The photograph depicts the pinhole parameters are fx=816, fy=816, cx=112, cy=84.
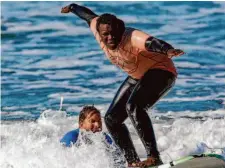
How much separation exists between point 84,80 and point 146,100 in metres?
8.20

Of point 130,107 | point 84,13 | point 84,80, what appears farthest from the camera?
point 84,80

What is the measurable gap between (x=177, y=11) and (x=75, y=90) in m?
8.76

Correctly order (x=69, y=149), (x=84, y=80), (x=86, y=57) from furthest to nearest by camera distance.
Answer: (x=86, y=57)
(x=84, y=80)
(x=69, y=149)

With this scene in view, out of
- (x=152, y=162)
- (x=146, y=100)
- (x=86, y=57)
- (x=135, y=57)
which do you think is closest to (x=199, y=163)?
(x=152, y=162)

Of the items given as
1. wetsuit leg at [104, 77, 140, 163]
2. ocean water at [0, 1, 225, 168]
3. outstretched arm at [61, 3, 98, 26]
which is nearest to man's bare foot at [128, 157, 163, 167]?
wetsuit leg at [104, 77, 140, 163]

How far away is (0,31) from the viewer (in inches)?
819

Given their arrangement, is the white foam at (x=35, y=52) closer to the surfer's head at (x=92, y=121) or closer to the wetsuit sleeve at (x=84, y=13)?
the wetsuit sleeve at (x=84, y=13)

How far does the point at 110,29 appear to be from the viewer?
23.1ft

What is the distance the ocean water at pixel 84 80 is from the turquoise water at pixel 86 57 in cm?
2

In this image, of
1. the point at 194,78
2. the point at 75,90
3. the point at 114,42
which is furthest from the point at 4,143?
the point at 194,78

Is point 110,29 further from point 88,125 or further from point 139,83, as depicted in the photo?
point 88,125

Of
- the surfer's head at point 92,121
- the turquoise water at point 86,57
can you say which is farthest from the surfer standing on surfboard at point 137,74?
the turquoise water at point 86,57

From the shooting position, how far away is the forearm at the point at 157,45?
6.71 meters

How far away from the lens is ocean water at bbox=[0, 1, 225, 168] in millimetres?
8906
